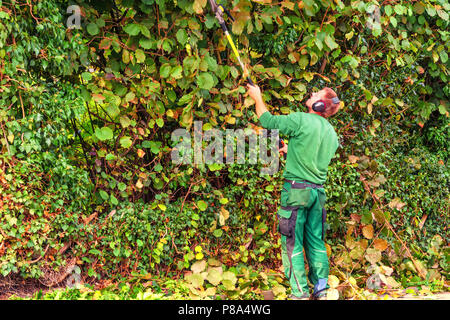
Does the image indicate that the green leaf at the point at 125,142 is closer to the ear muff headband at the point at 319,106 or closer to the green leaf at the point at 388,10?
the ear muff headband at the point at 319,106

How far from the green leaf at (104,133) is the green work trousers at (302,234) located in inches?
64.3

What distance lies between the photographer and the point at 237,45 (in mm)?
4695

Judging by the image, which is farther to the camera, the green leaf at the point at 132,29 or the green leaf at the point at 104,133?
the green leaf at the point at 104,133

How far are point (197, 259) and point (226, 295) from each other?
0.62 meters

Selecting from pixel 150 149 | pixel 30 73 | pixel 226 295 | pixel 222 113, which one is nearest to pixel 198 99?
pixel 222 113

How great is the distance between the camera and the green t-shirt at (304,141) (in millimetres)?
3805

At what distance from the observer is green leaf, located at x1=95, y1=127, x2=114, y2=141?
13.8 ft

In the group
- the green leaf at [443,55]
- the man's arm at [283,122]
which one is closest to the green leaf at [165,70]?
the man's arm at [283,122]

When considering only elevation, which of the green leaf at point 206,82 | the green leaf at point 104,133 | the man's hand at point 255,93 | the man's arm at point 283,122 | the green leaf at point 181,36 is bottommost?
the green leaf at point 104,133

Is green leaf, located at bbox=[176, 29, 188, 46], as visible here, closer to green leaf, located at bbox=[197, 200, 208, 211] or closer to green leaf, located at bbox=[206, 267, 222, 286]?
green leaf, located at bbox=[197, 200, 208, 211]

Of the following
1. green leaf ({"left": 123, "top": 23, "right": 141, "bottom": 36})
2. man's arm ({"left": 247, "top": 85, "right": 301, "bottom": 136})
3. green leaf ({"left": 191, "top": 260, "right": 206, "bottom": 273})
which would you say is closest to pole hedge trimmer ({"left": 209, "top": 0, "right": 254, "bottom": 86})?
man's arm ({"left": 247, "top": 85, "right": 301, "bottom": 136})

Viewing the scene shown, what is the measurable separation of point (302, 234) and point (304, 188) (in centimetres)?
39

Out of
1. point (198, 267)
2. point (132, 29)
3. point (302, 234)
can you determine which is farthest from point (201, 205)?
point (132, 29)

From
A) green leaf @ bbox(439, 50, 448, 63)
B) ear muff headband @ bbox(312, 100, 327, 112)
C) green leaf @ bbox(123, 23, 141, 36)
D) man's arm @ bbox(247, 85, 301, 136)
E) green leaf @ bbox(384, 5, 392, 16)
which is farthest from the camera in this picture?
green leaf @ bbox(439, 50, 448, 63)
